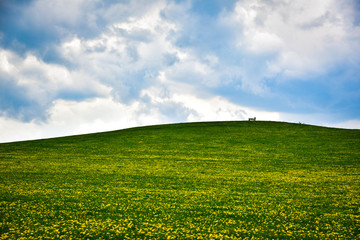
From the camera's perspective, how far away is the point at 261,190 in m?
19.7

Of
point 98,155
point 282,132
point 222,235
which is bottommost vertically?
point 222,235

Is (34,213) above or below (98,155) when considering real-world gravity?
below

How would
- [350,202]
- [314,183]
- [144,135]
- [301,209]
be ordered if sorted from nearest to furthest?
[301,209] → [350,202] → [314,183] → [144,135]

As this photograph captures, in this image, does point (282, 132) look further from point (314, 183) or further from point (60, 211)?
point (60, 211)

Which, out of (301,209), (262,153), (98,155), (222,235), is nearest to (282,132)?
(262,153)

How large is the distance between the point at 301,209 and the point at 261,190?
167 inches

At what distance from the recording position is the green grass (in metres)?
12.6

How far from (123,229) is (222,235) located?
446 centimetres

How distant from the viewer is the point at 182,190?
19422 millimetres

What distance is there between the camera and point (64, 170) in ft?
86.2

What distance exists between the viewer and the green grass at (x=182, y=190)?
12.6 m

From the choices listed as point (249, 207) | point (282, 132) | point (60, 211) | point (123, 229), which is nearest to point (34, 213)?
point (60, 211)

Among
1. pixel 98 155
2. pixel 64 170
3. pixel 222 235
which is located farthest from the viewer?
pixel 98 155

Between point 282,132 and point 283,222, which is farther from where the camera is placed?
point 282,132
